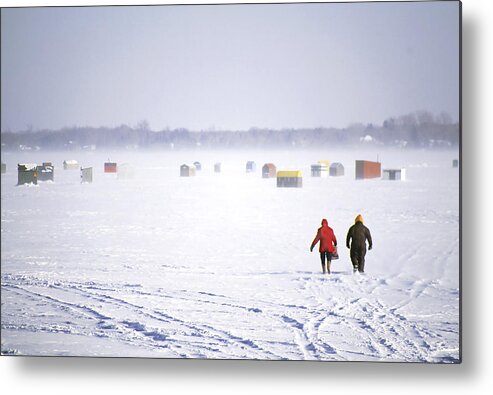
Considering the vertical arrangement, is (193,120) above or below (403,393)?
above

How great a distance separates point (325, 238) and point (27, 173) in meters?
1.81

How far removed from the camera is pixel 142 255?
5.07 m

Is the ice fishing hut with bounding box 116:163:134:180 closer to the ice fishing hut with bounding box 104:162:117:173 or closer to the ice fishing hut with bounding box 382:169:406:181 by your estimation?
the ice fishing hut with bounding box 104:162:117:173

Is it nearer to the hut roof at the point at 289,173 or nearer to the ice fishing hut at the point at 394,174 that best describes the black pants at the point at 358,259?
the ice fishing hut at the point at 394,174

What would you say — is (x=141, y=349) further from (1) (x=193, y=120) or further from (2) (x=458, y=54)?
(2) (x=458, y=54)

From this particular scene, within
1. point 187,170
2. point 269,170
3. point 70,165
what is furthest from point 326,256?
point 70,165

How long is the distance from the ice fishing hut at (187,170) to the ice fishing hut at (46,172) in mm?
769

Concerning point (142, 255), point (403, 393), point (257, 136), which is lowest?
point (403, 393)

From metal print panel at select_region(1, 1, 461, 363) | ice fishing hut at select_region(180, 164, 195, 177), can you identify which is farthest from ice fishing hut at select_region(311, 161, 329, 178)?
ice fishing hut at select_region(180, 164, 195, 177)

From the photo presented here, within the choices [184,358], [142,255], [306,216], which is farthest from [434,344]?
[142,255]

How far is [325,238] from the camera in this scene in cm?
499

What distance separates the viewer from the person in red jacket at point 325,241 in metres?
4.99

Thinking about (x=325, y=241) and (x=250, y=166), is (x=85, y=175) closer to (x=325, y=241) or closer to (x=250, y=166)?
(x=250, y=166)

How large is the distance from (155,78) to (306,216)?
1.21m
